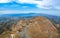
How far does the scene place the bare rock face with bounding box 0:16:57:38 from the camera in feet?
4.53

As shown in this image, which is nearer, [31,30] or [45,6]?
[31,30]

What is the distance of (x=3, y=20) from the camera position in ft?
4.69

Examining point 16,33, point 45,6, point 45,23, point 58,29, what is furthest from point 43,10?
point 16,33

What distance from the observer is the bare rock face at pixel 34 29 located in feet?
4.53

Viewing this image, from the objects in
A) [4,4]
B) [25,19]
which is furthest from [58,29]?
[4,4]

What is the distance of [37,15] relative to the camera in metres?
1.46

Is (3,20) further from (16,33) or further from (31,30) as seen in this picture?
(31,30)

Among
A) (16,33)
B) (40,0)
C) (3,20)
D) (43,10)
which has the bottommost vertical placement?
(16,33)

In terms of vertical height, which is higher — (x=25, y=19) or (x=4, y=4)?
(x=4, y=4)

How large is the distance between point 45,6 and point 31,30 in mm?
360

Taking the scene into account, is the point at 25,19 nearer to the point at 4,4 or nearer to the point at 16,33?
the point at 16,33

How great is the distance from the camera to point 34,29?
55.1 inches

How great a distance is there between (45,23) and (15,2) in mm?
455

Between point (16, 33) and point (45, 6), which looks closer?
point (16, 33)
